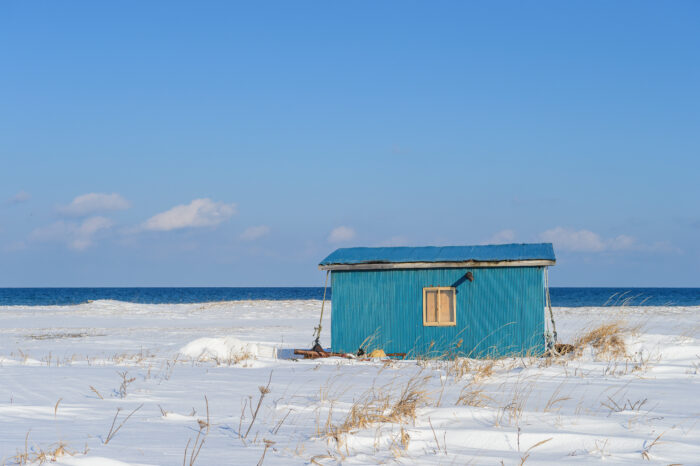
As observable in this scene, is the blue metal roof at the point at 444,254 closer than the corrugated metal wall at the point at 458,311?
No

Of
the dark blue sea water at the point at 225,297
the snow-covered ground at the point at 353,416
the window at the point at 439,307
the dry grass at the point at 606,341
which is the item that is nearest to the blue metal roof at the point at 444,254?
the window at the point at 439,307

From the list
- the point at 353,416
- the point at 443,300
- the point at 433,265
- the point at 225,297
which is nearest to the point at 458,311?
the point at 443,300

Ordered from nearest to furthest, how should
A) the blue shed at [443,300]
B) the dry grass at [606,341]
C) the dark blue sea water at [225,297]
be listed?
1. the dry grass at [606,341]
2. the blue shed at [443,300]
3. the dark blue sea water at [225,297]

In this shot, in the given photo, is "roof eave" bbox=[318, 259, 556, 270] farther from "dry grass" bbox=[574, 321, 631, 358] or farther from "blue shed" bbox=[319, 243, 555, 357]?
"dry grass" bbox=[574, 321, 631, 358]

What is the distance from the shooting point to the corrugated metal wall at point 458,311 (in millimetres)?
13508

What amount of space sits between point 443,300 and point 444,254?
43.1 inches

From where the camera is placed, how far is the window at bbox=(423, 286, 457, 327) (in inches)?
548

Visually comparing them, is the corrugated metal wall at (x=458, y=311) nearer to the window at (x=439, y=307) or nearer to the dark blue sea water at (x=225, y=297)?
the window at (x=439, y=307)

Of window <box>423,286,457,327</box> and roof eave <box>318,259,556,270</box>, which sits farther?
window <box>423,286,457,327</box>

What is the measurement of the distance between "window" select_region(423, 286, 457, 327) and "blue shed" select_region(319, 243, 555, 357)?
23 millimetres

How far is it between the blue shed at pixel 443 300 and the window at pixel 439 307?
2 centimetres

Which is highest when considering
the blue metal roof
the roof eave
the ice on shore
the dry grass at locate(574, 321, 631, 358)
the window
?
the blue metal roof

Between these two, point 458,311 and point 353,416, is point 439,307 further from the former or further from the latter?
point 353,416

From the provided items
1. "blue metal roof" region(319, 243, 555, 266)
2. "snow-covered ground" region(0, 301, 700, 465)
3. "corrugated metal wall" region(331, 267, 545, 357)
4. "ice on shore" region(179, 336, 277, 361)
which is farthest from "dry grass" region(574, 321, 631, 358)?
"ice on shore" region(179, 336, 277, 361)
